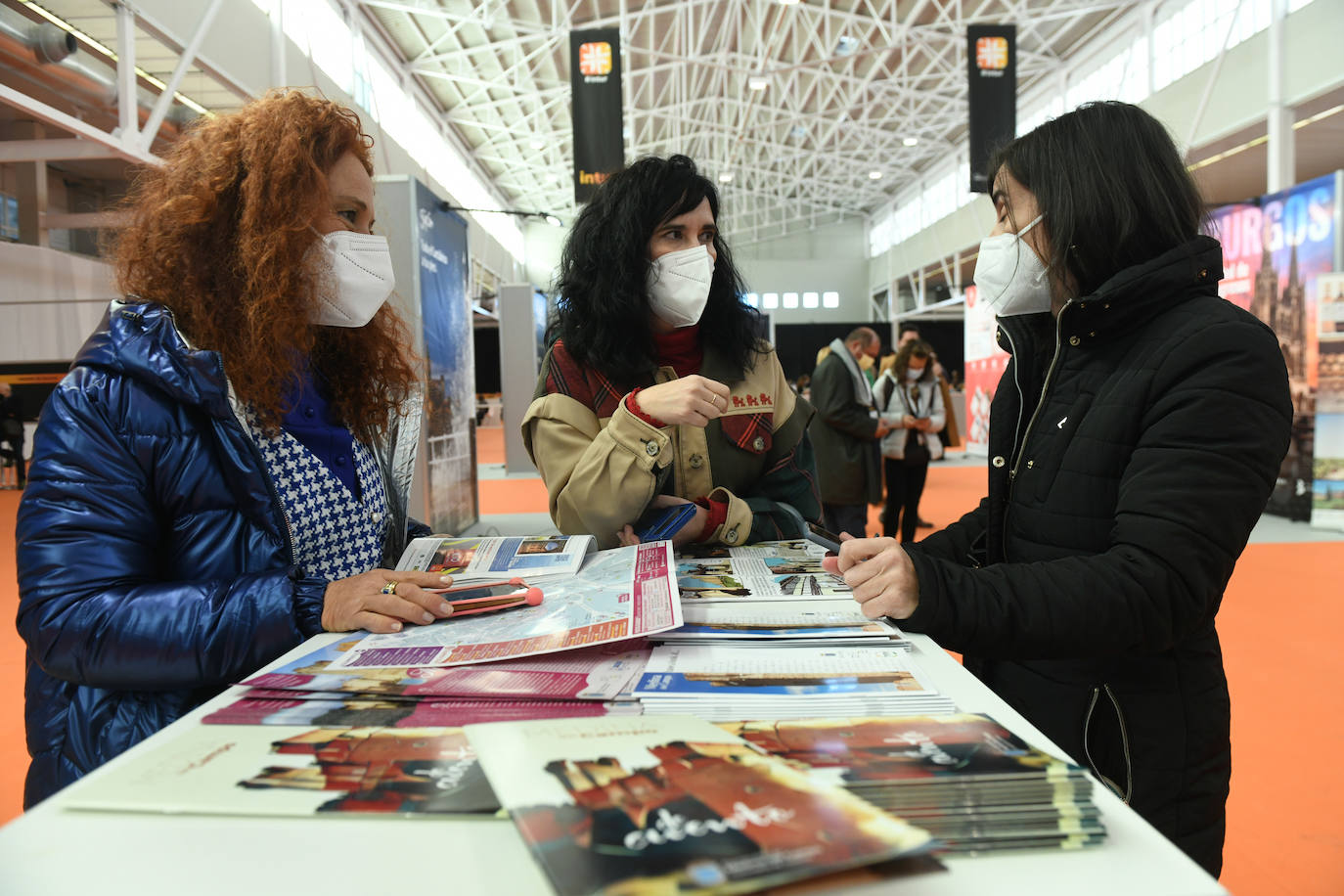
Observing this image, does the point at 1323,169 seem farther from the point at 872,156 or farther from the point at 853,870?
the point at 853,870

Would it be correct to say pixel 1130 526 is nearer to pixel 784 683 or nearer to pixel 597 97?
pixel 784 683

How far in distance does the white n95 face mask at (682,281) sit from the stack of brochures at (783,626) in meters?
0.84

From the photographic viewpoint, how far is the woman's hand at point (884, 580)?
0.93 m

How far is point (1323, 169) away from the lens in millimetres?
12320

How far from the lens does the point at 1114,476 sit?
3.53ft

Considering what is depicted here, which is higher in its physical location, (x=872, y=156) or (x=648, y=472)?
(x=872, y=156)

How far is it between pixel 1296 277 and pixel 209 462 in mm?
7963

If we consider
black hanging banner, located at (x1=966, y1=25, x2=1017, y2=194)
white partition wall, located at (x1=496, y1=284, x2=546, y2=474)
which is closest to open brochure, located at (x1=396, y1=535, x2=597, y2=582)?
black hanging banner, located at (x1=966, y1=25, x2=1017, y2=194)

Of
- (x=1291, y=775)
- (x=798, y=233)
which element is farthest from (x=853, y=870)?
(x=798, y=233)

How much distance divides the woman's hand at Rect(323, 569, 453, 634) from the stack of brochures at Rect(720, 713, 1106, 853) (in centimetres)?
56

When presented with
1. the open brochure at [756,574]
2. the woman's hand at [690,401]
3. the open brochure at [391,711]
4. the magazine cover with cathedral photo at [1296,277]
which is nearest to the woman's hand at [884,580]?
the open brochure at [756,574]

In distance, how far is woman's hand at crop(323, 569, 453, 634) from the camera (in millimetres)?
1047

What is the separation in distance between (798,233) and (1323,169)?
17.5 metres

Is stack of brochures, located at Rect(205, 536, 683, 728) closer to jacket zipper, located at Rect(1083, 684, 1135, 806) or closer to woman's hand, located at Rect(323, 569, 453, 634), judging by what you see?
woman's hand, located at Rect(323, 569, 453, 634)
